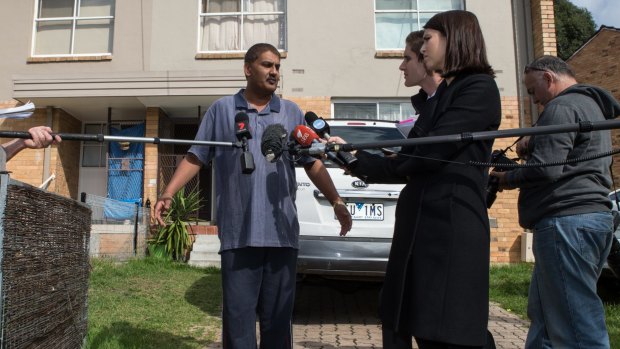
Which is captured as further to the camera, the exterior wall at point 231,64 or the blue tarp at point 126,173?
the blue tarp at point 126,173

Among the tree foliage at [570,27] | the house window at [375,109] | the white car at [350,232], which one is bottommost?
the white car at [350,232]

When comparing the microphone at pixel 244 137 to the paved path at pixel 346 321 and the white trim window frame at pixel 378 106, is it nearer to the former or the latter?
the paved path at pixel 346 321

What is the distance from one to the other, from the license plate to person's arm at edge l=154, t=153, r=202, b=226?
1.93m

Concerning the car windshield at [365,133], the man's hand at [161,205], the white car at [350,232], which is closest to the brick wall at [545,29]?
the car windshield at [365,133]

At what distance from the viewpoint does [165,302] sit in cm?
630

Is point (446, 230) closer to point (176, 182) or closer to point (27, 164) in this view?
point (176, 182)

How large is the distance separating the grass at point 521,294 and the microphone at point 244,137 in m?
3.71

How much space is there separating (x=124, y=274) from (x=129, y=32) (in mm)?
6190

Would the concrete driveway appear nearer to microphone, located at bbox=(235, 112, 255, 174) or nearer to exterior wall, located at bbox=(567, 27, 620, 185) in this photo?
microphone, located at bbox=(235, 112, 255, 174)

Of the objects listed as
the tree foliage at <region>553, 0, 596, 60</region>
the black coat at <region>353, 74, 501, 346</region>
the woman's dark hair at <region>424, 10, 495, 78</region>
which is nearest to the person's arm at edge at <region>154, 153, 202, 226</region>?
the black coat at <region>353, 74, 501, 346</region>

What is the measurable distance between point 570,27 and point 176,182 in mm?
34922

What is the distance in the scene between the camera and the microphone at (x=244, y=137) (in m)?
2.78

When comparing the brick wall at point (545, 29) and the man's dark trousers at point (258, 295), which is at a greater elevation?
the brick wall at point (545, 29)

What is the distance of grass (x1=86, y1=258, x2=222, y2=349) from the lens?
4.61 meters
